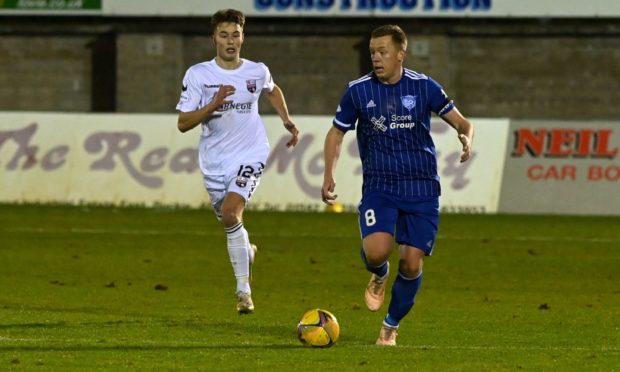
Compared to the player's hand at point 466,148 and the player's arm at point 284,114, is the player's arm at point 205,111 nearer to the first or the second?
the player's arm at point 284,114

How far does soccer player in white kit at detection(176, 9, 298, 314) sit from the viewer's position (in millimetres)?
11305

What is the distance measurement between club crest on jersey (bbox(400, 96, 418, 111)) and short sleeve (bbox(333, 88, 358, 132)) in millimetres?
322

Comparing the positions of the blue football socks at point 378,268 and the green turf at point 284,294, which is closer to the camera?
the green turf at point 284,294

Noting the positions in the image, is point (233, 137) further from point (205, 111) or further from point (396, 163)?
point (396, 163)

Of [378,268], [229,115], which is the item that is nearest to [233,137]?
[229,115]

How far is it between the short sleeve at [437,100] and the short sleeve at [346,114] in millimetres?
494

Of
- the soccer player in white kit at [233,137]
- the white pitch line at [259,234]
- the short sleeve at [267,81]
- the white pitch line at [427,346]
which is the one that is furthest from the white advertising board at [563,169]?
the white pitch line at [427,346]

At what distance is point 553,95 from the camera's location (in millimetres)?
34812

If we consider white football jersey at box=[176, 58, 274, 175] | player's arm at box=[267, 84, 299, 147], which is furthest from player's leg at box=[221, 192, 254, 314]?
player's arm at box=[267, 84, 299, 147]

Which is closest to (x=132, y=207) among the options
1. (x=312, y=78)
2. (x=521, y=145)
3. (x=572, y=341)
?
(x=521, y=145)

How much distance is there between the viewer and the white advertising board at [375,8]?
33.4 meters

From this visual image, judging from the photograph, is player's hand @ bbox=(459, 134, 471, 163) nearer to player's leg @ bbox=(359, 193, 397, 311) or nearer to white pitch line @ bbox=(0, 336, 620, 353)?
player's leg @ bbox=(359, 193, 397, 311)

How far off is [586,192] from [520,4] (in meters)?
10.7

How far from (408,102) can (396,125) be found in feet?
0.55
